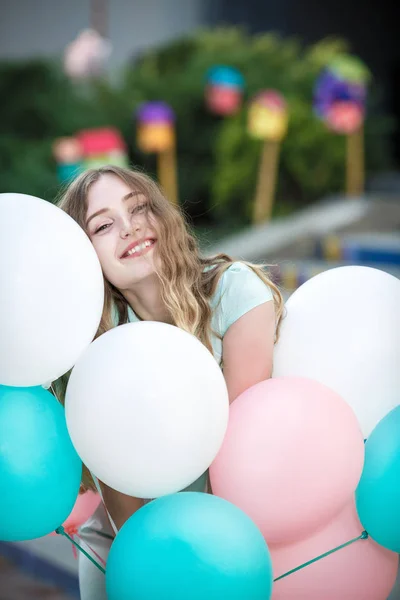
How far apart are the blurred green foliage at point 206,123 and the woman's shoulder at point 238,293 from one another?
6957mm

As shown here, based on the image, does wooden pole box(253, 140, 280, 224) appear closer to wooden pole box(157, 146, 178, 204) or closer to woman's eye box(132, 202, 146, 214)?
wooden pole box(157, 146, 178, 204)

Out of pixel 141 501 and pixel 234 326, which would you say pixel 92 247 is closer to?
pixel 234 326

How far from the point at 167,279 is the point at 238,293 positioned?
0.15 meters

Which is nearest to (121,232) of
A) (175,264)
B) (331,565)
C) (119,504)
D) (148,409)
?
(175,264)

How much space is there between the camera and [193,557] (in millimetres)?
1358

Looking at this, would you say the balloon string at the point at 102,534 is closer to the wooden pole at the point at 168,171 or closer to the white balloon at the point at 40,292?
the white balloon at the point at 40,292

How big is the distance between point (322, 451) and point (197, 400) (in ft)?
0.86

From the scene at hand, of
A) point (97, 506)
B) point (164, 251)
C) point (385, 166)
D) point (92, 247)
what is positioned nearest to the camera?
point (92, 247)

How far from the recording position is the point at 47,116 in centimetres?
873

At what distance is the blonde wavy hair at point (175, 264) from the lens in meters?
1.67

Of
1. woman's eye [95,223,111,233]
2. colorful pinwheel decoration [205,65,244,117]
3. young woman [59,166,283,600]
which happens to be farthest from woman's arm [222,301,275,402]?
colorful pinwheel decoration [205,65,244,117]

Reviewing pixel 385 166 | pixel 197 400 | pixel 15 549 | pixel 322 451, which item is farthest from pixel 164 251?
pixel 385 166

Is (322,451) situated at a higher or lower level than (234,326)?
lower

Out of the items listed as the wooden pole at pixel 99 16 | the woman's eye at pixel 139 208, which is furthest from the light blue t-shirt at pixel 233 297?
the wooden pole at pixel 99 16
